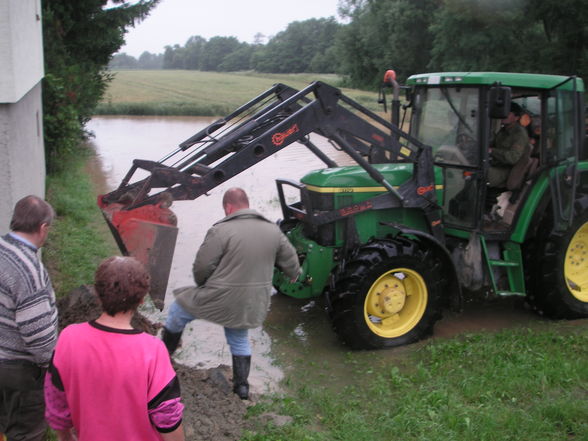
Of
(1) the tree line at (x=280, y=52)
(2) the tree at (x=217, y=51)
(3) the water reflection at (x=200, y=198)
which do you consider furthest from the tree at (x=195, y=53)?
(3) the water reflection at (x=200, y=198)

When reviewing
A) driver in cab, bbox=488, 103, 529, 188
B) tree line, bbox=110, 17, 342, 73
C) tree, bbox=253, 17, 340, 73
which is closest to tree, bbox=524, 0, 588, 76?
driver in cab, bbox=488, 103, 529, 188

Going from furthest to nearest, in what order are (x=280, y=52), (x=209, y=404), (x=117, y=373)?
(x=280, y=52) < (x=209, y=404) < (x=117, y=373)

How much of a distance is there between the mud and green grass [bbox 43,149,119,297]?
1.99 metres

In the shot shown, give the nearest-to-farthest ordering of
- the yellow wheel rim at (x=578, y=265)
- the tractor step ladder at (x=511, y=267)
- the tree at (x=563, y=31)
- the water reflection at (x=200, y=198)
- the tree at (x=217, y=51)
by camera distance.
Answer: the water reflection at (x=200, y=198), the tractor step ladder at (x=511, y=267), the yellow wheel rim at (x=578, y=265), the tree at (x=563, y=31), the tree at (x=217, y=51)

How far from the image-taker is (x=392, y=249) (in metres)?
5.43

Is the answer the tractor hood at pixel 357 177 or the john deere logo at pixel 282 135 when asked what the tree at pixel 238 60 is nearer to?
the tractor hood at pixel 357 177

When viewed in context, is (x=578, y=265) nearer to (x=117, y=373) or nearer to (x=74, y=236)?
(x=117, y=373)

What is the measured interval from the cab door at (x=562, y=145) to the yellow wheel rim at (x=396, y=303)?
5.13ft

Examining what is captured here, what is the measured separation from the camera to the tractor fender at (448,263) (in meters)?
5.68

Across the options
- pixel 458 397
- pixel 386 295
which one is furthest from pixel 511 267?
pixel 458 397

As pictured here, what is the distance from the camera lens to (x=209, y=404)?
13.7 ft

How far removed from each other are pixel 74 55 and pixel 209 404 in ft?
41.9

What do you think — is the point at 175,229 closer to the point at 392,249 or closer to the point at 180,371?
the point at 180,371

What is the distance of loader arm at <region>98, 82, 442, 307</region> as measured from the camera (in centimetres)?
471
